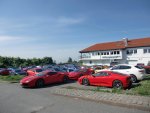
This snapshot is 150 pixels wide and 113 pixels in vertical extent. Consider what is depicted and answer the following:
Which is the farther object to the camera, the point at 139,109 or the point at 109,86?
the point at 109,86

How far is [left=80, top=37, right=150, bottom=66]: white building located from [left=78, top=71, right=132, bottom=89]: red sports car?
3035cm

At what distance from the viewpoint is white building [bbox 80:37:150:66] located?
152 feet

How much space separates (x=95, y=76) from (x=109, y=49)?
40.2 m

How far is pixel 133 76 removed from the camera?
15.3 metres

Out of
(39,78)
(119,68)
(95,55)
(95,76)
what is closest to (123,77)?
(95,76)

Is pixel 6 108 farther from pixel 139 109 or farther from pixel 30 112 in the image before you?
pixel 139 109

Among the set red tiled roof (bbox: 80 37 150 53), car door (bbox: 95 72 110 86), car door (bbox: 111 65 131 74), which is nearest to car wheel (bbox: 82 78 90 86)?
car door (bbox: 95 72 110 86)

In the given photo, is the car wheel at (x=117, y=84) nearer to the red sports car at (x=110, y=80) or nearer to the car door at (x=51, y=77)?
the red sports car at (x=110, y=80)

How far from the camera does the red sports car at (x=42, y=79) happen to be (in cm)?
1526

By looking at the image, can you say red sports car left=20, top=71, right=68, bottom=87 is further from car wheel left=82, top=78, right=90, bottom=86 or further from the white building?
the white building

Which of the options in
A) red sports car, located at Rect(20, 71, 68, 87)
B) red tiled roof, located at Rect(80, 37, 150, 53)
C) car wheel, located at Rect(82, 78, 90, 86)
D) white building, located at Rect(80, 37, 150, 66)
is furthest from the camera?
red tiled roof, located at Rect(80, 37, 150, 53)

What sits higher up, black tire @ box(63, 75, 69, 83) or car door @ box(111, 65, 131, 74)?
car door @ box(111, 65, 131, 74)

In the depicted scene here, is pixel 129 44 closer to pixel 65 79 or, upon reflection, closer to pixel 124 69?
pixel 124 69

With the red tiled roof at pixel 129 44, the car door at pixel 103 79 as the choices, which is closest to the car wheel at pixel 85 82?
the car door at pixel 103 79
